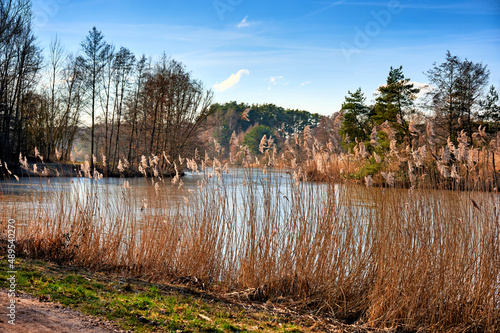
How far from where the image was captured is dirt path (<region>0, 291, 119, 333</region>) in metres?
2.93

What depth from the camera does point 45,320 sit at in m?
3.11

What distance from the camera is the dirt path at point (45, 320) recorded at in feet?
9.62

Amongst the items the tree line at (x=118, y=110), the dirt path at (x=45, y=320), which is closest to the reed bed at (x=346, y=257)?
the dirt path at (x=45, y=320)

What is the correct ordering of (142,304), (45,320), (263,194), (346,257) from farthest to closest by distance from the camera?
(263,194), (346,257), (142,304), (45,320)

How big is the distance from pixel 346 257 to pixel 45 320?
3.08 metres

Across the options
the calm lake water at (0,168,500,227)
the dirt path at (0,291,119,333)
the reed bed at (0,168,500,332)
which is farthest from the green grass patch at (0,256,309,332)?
the calm lake water at (0,168,500,227)

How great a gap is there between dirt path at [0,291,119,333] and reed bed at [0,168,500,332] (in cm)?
159

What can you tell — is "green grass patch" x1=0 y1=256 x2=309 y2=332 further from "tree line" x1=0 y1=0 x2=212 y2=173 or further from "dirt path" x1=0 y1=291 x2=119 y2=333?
"tree line" x1=0 y1=0 x2=212 y2=173

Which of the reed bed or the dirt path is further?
the reed bed

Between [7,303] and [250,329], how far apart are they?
2.07 metres

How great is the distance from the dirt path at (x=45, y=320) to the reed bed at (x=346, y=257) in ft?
5.22

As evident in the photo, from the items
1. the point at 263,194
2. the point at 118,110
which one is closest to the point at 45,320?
the point at 263,194

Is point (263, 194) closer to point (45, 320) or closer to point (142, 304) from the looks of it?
point (142, 304)

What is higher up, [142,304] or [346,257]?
[346,257]
